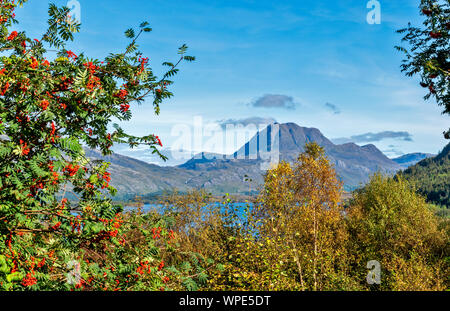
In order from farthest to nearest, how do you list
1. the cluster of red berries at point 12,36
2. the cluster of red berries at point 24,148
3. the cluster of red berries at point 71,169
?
1. the cluster of red berries at point 12,36
2. the cluster of red berries at point 71,169
3. the cluster of red berries at point 24,148

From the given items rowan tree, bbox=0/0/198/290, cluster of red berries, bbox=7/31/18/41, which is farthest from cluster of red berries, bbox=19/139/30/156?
cluster of red berries, bbox=7/31/18/41

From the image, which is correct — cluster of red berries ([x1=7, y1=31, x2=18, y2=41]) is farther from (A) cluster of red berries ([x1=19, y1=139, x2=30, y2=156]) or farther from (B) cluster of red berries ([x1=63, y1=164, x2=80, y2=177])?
(B) cluster of red berries ([x1=63, y1=164, x2=80, y2=177])

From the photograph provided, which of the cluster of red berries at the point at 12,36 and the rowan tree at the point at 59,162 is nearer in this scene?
the rowan tree at the point at 59,162

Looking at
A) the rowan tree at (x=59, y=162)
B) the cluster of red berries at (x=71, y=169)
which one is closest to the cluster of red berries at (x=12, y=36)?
the rowan tree at (x=59, y=162)

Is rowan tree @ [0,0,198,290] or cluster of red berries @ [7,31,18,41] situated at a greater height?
cluster of red berries @ [7,31,18,41]

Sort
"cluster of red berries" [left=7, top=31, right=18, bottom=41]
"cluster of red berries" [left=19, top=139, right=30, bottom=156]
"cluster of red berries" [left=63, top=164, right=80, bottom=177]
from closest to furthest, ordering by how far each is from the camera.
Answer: "cluster of red berries" [left=19, top=139, right=30, bottom=156] < "cluster of red berries" [left=63, top=164, right=80, bottom=177] < "cluster of red berries" [left=7, top=31, right=18, bottom=41]

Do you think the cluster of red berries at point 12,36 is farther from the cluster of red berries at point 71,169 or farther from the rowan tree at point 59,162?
the cluster of red berries at point 71,169

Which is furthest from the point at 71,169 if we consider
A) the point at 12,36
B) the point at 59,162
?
the point at 12,36

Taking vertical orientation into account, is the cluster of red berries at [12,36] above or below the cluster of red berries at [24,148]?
above

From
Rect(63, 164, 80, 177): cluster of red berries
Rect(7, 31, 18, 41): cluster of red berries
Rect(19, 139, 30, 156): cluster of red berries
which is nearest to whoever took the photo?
Rect(19, 139, 30, 156): cluster of red berries

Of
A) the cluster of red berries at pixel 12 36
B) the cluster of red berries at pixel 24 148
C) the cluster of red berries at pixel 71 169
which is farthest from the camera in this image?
the cluster of red berries at pixel 12 36

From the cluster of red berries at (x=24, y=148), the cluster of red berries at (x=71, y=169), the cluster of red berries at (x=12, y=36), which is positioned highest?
the cluster of red berries at (x=12, y=36)

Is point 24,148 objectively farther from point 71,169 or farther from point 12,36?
point 12,36
